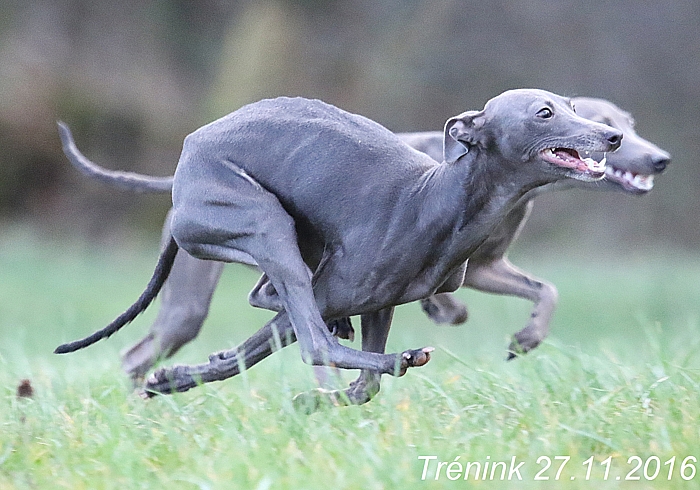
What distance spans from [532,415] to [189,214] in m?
1.69

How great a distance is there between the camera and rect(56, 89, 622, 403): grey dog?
14.7 ft

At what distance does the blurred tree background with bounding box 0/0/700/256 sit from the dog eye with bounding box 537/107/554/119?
13.5m

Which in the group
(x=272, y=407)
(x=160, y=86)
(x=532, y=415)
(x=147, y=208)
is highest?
(x=532, y=415)

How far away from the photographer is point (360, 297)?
4.65 m

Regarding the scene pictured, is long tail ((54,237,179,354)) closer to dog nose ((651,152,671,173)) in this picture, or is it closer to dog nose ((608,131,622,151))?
dog nose ((608,131,622,151))

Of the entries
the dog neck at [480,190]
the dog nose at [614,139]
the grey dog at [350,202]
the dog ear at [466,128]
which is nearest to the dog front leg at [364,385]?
the grey dog at [350,202]

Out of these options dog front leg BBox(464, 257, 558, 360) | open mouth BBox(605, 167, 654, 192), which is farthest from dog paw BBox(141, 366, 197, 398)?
open mouth BBox(605, 167, 654, 192)

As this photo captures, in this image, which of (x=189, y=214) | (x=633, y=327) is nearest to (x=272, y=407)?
(x=189, y=214)

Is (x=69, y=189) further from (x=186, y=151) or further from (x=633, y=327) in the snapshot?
(x=186, y=151)

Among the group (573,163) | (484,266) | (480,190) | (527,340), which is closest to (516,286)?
(484,266)

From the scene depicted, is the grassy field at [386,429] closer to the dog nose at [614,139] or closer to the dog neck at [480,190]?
the dog neck at [480,190]

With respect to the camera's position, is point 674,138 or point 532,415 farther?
point 674,138

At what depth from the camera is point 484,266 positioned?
6465mm

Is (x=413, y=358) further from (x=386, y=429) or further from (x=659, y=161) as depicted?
(x=659, y=161)
